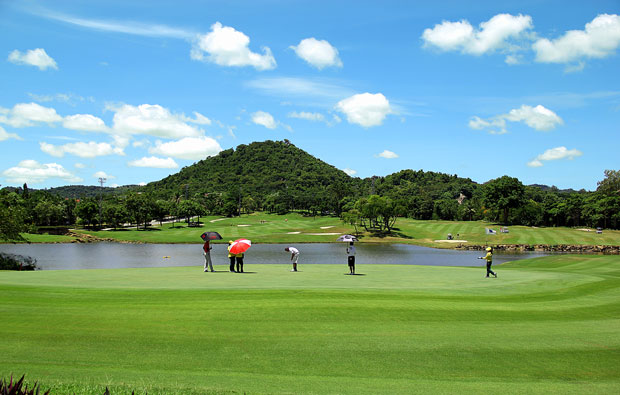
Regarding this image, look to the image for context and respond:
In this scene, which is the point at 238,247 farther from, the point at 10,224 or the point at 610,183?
the point at 610,183

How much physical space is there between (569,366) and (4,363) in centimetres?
1328

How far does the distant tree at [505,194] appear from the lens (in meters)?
123

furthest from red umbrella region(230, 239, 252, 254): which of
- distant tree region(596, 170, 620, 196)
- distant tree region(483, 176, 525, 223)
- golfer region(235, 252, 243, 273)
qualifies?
distant tree region(596, 170, 620, 196)

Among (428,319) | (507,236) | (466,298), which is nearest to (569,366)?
(428,319)

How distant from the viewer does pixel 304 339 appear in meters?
12.0

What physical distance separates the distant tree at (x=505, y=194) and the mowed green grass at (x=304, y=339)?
11349cm

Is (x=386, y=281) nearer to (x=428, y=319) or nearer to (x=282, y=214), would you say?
(x=428, y=319)

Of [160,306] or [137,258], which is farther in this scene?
[137,258]

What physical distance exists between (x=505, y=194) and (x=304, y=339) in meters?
127

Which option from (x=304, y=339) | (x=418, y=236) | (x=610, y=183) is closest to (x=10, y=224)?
(x=304, y=339)

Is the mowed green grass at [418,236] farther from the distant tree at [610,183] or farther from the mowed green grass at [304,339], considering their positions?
the mowed green grass at [304,339]

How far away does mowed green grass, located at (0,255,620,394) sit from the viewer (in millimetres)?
9180

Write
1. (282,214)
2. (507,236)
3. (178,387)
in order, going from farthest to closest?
(282,214) < (507,236) < (178,387)

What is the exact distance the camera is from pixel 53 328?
12.4 m
